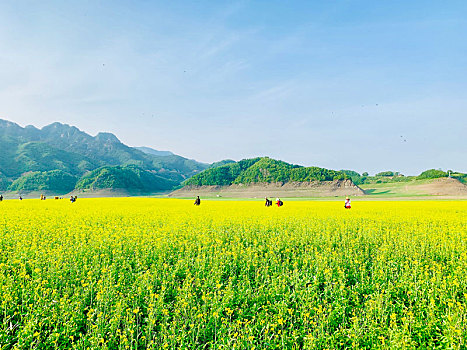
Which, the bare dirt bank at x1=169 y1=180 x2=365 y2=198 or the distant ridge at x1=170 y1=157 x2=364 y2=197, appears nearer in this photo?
the bare dirt bank at x1=169 y1=180 x2=365 y2=198

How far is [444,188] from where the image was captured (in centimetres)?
11788

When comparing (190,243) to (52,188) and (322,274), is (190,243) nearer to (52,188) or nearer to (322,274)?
(322,274)

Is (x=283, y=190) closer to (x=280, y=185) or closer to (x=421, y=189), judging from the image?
(x=280, y=185)

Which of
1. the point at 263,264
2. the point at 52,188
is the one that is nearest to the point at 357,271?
the point at 263,264

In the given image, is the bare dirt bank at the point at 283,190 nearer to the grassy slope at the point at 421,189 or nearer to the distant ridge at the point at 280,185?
the distant ridge at the point at 280,185

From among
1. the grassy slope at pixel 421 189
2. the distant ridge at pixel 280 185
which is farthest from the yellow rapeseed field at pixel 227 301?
the distant ridge at pixel 280 185

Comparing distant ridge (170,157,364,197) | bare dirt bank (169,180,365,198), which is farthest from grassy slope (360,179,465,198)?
distant ridge (170,157,364,197)

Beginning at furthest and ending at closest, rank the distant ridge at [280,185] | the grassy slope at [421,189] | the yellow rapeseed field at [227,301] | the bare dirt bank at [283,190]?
the distant ridge at [280,185] < the bare dirt bank at [283,190] < the grassy slope at [421,189] < the yellow rapeseed field at [227,301]

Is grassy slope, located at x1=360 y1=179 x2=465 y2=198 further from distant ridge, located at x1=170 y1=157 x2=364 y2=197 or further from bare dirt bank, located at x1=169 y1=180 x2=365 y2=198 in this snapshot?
distant ridge, located at x1=170 y1=157 x2=364 y2=197

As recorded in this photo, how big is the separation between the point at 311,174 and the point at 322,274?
546 feet

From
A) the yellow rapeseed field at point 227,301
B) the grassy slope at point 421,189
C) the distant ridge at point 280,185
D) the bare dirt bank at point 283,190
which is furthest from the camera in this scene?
the distant ridge at point 280,185

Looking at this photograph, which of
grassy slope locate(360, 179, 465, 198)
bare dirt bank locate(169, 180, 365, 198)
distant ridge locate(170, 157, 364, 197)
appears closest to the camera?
grassy slope locate(360, 179, 465, 198)

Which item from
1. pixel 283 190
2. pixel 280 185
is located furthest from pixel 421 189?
pixel 280 185

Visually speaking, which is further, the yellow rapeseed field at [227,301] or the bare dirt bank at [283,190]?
the bare dirt bank at [283,190]
